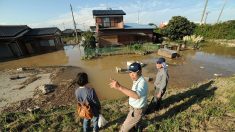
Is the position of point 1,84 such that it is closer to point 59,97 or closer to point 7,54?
point 59,97

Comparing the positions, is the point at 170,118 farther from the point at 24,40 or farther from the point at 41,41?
the point at 24,40

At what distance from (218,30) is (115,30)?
1834 centimetres

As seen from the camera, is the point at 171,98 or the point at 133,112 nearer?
the point at 133,112

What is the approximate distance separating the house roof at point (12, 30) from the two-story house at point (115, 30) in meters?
12.0

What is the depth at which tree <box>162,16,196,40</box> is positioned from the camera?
2414 cm

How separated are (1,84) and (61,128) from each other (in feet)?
30.2

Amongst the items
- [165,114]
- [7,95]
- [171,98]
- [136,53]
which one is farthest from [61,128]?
[136,53]

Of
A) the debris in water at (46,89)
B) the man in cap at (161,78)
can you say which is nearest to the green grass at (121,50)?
the debris in water at (46,89)

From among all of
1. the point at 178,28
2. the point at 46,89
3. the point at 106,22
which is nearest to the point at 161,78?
the point at 46,89

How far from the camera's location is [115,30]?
74.4ft

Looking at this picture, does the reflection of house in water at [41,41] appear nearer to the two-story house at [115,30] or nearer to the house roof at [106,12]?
the house roof at [106,12]

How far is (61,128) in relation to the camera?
14.6ft

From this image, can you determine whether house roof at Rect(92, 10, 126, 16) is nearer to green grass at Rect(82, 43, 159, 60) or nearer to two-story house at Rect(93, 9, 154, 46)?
two-story house at Rect(93, 9, 154, 46)

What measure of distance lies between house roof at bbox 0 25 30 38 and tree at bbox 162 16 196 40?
2374 cm
